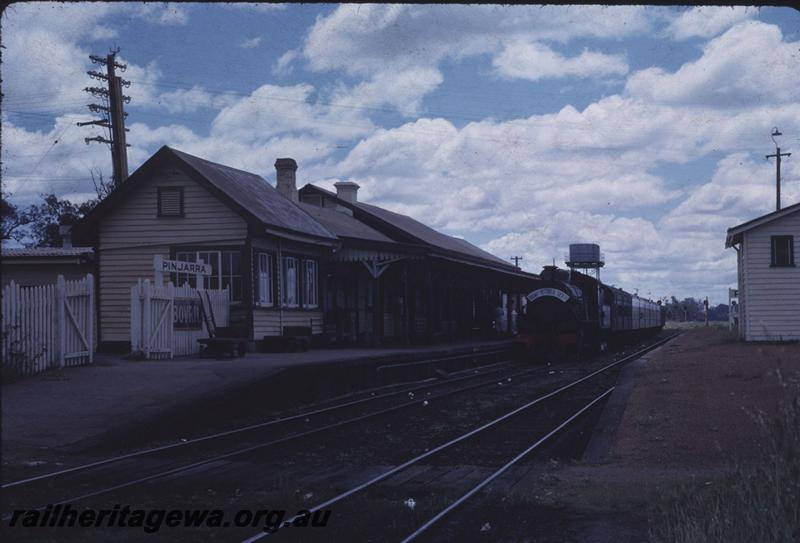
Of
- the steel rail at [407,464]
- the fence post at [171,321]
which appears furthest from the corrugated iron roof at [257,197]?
the steel rail at [407,464]

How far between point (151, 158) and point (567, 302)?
13229mm

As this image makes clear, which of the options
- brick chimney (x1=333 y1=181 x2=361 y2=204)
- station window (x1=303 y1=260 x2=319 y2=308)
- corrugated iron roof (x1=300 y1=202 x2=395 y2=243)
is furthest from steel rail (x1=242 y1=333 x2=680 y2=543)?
brick chimney (x1=333 y1=181 x2=361 y2=204)

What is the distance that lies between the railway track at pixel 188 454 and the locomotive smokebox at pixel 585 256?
5990 centimetres

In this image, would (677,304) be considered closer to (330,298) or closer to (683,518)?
(330,298)

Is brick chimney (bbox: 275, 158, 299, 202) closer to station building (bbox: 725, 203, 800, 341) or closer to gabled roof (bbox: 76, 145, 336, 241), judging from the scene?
gabled roof (bbox: 76, 145, 336, 241)

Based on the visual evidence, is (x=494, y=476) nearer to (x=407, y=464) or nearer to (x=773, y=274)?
(x=407, y=464)

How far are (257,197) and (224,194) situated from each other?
321 centimetres

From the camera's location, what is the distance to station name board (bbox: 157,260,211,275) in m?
18.4

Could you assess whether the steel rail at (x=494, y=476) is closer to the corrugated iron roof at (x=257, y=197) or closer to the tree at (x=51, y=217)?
the corrugated iron roof at (x=257, y=197)

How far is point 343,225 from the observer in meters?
29.6

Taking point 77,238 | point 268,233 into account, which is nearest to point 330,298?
point 268,233

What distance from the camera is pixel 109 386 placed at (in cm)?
1341

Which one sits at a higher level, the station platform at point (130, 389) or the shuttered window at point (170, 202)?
the shuttered window at point (170, 202)

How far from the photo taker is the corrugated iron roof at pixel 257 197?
71.6 ft
